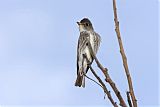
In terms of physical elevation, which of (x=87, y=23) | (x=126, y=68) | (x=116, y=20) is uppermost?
(x=87, y=23)

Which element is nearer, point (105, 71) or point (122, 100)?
point (122, 100)

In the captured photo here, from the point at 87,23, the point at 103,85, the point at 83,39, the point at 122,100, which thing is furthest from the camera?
the point at 87,23

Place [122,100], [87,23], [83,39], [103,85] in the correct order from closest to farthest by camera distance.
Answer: [122,100]
[103,85]
[83,39]
[87,23]

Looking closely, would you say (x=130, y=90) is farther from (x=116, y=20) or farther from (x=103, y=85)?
(x=116, y=20)

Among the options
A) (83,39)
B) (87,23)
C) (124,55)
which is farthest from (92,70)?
(87,23)

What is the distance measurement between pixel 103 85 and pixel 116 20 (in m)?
0.39

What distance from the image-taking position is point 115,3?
245 cm

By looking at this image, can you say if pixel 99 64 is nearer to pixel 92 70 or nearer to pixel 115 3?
pixel 92 70

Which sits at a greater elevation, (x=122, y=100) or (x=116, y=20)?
(x=116, y=20)

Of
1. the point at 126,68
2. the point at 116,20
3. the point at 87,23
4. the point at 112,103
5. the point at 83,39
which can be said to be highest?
the point at 87,23

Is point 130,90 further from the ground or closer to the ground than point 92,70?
closer to the ground

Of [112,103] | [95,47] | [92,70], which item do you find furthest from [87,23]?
[112,103]

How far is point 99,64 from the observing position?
2.50 metres

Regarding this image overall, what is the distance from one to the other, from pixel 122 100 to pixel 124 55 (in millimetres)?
277
